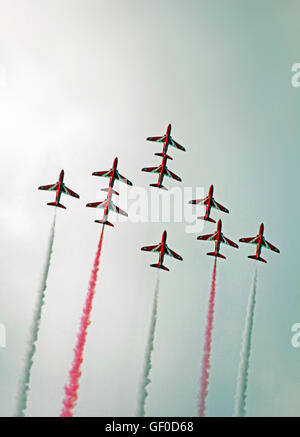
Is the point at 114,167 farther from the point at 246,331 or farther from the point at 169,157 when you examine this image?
the point at 246,331

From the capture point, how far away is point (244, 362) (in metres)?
125

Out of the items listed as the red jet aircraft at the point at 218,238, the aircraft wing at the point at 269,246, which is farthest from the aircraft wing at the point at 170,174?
the aircraft wing at the point at 269,246

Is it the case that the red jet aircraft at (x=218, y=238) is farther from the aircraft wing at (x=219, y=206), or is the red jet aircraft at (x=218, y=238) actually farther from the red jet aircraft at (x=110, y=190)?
the red jet aircraft at (x=110, y=190)

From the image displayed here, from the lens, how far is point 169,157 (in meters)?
134

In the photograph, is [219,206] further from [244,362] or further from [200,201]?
[244,362]

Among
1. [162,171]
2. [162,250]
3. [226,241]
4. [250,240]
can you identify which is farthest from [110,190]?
[250,240]

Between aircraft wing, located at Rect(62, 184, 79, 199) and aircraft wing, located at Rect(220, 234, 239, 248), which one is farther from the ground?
aircraft wing, located at Rect(62, 184, 79, 199)

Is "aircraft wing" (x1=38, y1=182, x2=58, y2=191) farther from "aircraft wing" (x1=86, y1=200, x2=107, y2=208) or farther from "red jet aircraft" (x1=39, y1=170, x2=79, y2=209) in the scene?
"aircraft wing" (x1=86, y1=200, x2=107, y2=208)

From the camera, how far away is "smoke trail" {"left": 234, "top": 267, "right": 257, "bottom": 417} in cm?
12131

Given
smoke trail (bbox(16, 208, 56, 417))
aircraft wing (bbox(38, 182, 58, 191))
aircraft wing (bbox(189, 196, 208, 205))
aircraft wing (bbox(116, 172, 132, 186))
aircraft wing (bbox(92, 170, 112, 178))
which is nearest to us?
smoke trail (bbox(16, 208, 56, 417))

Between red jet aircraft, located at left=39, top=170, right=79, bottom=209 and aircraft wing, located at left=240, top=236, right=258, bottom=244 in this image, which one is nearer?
red jet aircraft, located at left=39, top=170, right=79, bottom=209

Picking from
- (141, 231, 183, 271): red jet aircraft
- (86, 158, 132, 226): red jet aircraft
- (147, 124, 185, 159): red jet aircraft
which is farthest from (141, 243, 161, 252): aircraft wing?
(147, 124, 185, 159): red jet aircraft
